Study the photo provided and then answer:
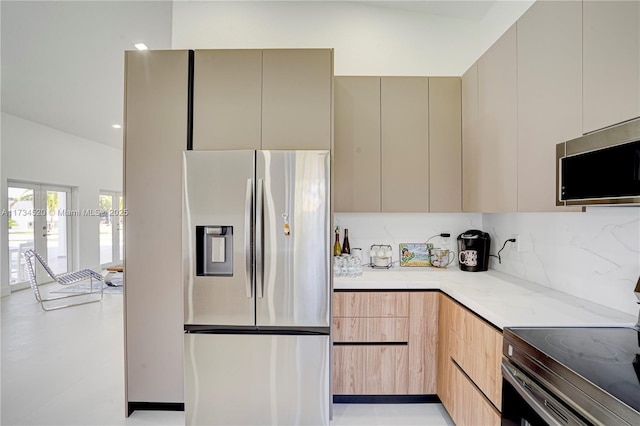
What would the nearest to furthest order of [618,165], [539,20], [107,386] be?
[618,165], [539,20], [107,386]

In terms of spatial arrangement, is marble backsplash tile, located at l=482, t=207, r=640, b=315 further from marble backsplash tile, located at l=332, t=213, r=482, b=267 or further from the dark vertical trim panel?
the dark vertical trim panel

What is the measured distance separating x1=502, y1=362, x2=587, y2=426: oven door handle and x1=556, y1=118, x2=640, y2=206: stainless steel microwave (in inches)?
27.5

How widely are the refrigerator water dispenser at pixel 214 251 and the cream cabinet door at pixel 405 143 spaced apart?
123cm

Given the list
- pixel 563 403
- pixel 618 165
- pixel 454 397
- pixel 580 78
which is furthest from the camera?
pixel 454 397

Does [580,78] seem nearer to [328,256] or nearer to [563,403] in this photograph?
[563,403]

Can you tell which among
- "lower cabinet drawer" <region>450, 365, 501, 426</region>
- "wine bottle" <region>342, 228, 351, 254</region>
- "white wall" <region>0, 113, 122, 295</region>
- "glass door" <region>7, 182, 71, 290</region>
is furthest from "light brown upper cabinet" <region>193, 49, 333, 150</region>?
"glass door" <region>7, 182, 71, 290</region>

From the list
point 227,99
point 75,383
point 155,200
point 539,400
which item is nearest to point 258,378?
point 155,200

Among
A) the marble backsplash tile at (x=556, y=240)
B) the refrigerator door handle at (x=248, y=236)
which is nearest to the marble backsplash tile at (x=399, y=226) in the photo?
the marble backsplash tile at (x=556, y=240)

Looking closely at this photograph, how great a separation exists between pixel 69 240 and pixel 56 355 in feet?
14.5

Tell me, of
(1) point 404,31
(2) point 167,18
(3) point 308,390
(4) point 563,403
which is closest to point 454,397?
(3) point 308,390

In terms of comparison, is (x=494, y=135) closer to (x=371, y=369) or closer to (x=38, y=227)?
(x=371, y=369)

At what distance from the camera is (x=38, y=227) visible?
570 centimetres

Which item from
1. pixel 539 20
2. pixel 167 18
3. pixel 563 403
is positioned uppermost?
pixel 167 18

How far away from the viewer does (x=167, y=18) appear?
302 centimetres
